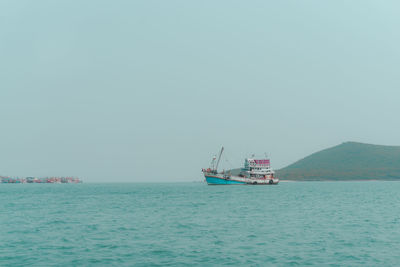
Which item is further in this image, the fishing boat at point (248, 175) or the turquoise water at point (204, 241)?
the fishing boat at point (248, 175)

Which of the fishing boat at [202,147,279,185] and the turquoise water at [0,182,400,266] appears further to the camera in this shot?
the fishing boat at [202,147,279,185]

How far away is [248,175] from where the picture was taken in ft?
633

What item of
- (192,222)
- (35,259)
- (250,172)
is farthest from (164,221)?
(250,172)

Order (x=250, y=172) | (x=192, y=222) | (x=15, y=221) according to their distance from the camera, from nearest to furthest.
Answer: (x=192, y=222), (x=15, y=221), (x=250, y=172)

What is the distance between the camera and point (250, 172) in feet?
624

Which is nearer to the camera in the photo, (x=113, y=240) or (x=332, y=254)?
(x=332, y=254)

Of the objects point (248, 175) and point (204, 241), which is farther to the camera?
point (248, 175)

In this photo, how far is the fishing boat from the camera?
18800 centimetres

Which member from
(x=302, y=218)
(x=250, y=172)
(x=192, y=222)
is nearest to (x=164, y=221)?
(x=192, y=222)

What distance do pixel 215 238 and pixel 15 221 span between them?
1262 inches

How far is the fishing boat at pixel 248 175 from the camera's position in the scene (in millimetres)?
188000

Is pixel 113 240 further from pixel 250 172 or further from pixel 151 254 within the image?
pixel 250 172

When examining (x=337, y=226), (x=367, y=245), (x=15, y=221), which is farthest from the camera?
(x=15, y=221)

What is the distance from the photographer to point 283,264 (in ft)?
85.4
